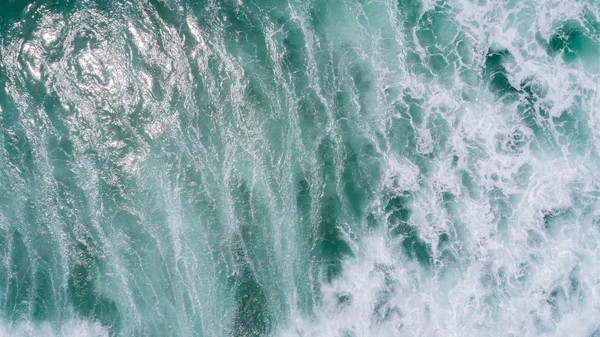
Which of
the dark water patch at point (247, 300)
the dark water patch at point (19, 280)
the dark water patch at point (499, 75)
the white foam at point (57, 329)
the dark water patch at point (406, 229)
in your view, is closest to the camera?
the white foam at point (57, 329)

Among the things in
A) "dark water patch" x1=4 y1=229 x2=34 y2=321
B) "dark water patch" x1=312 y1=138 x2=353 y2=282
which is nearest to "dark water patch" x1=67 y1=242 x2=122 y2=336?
"dark water patch" x1=4 y1=229 x2=34 y2=321

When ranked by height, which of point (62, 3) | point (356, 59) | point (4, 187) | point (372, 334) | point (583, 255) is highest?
point (62, 3)

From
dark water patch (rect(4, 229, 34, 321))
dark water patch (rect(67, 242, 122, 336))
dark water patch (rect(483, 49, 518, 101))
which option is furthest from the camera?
dark water patch (rect(483, 49, 518, 101))

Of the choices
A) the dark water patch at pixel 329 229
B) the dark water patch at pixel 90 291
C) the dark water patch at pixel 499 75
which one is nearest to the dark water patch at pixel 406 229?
the dark water patch at pixel 329 229

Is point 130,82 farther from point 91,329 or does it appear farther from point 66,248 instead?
point 91,329

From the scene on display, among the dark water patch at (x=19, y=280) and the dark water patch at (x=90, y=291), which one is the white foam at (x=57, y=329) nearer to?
the dark water patch at (x=90, y=291)

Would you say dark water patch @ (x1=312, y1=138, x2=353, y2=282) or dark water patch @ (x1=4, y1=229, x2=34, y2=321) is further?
dark water patch @ (x1=4, y1=229, x2=34, y2=321)

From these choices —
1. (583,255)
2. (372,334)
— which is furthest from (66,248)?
(583,255)

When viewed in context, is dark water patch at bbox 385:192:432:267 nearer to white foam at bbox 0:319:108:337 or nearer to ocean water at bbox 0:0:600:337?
ocean water at bbox 0:0:600:337
